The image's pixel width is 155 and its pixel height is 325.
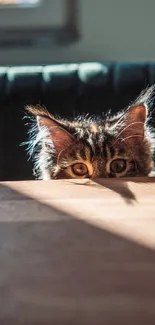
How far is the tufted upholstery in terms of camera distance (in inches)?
74.4

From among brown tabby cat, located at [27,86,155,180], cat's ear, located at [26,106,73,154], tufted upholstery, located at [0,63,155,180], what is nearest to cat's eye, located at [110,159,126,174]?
brown tabby cat, located at [27,86,155,180]

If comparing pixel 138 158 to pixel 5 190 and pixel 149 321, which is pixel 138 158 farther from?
pixel 149 321

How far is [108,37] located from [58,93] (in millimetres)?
397

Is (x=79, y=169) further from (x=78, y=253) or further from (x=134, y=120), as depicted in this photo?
(x=78, y=253)

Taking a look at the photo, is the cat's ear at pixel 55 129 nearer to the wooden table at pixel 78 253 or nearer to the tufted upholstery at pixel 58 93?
the wooden table at pixel 78 253

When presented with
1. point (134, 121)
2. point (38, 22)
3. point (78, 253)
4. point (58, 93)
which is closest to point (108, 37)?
point (38, 22)

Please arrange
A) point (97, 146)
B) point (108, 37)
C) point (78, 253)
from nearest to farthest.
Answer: point (78, 253)
point (97, 146)
point (108, 37)

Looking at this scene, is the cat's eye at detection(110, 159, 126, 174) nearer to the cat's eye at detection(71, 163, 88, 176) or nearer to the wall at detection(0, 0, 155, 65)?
the cat's eye at detection(71, 163, 88, 176)

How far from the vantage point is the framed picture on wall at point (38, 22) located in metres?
2.15

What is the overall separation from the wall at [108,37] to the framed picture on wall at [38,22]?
0.03 meters

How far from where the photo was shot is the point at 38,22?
2.17 m

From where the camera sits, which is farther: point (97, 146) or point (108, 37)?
point (108, 37)

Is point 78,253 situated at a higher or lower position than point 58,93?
lower

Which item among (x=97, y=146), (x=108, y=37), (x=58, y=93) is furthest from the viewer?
(x=108, y=37)
